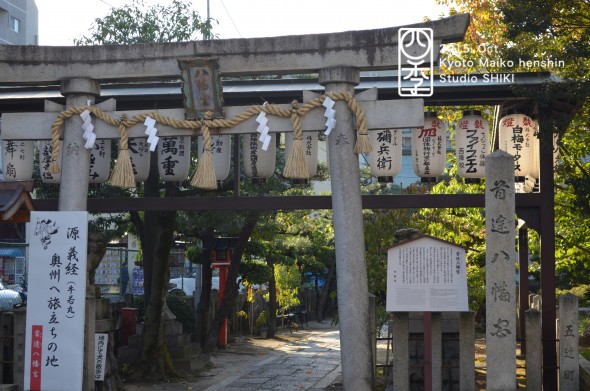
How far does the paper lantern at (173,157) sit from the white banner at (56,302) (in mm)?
2977

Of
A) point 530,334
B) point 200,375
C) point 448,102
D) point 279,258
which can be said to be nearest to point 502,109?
point 448,102

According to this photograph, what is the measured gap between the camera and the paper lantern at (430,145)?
11945 millimetres

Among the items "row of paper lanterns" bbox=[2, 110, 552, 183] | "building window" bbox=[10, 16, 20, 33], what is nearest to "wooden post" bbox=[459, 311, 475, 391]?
"row of paper lanterns" bbox=[2, 110, 552, 183]

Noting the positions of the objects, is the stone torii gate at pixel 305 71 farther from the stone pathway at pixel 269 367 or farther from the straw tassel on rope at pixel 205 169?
the stone pathway at pixel 269 367

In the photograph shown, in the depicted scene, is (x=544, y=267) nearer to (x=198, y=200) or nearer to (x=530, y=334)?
(x=530, y=334)

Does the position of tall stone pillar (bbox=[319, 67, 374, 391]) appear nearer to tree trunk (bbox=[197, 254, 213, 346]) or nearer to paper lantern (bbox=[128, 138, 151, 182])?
paper lantern (bbox=[128, 138, 151, 182])

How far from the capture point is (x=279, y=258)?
2577 centimetres

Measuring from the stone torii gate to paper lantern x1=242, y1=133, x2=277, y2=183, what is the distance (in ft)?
6.73

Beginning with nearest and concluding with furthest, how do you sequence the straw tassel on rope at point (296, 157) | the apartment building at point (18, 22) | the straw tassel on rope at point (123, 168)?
the straw tassel on rope at point (296, 157)
the straw tassel on rope at point (123, 168)
the apartment building at point (18, 22)

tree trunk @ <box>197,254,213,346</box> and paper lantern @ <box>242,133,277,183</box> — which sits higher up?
paper lantern @ <box>242,133,277,183</box>

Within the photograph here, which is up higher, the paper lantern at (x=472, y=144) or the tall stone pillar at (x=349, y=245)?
the paper lantern at (x=472, y=144)

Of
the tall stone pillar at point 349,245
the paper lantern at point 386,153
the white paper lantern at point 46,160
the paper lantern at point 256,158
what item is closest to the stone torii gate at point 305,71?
the tall stone pillar at point 349,245

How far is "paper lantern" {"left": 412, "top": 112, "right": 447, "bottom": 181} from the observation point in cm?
1195

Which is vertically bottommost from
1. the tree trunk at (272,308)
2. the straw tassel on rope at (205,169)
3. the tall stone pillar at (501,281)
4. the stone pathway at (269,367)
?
the stone pathway at (269,367)
